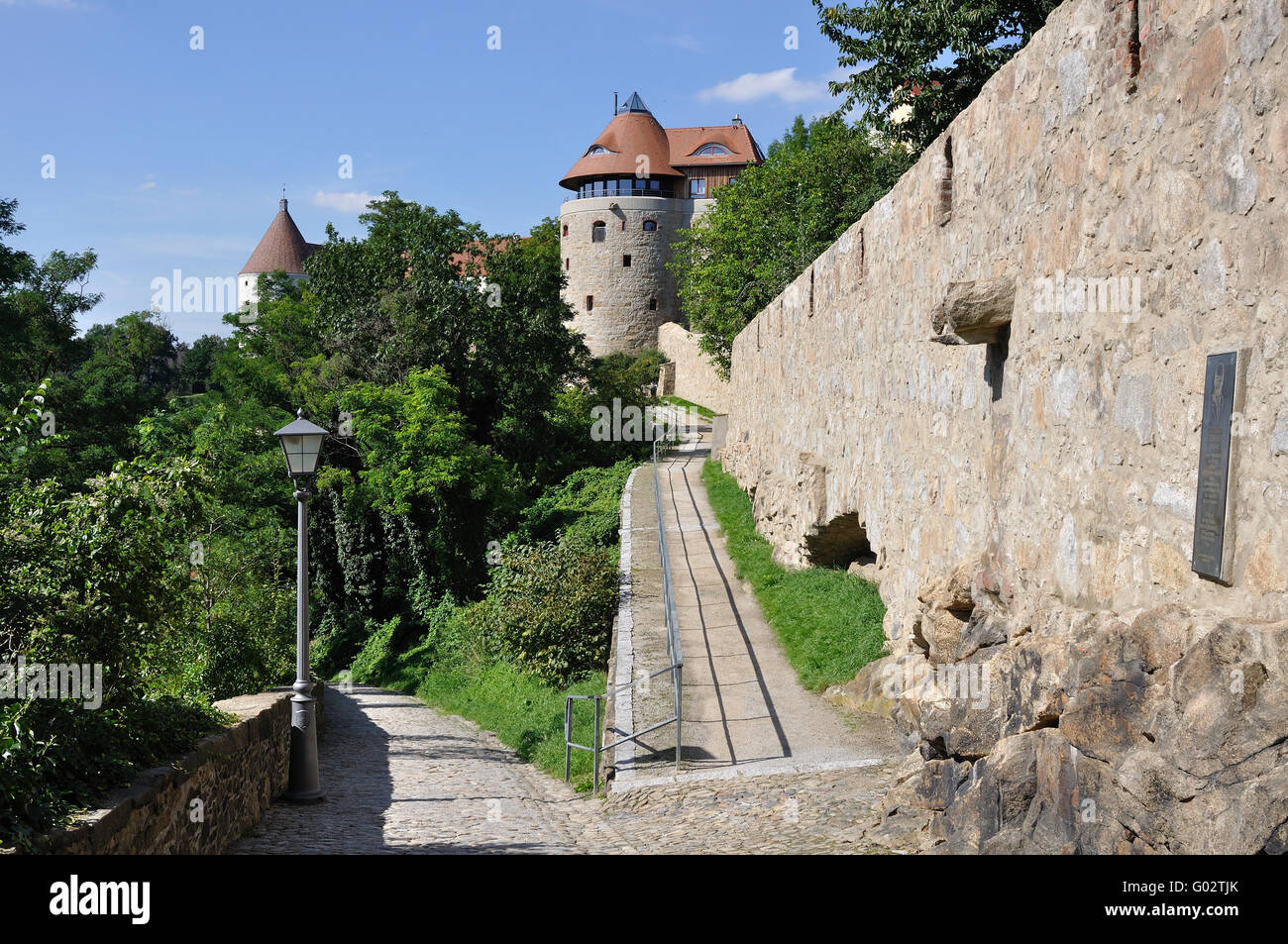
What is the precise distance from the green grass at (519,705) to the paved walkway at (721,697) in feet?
3.02

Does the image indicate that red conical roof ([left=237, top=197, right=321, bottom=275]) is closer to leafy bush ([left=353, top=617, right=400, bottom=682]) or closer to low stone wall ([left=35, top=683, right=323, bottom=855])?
leafy bush ([left=353, top=617, right=400, bottom=682])

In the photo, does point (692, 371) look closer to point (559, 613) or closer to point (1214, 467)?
point (559, 613)

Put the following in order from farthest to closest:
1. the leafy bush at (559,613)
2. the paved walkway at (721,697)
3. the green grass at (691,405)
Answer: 1. the green grass at (691,405)
2. the leafy bush at (559,613)
3. the paved walkway at (721,697)

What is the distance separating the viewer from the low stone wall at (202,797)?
5.13 meters

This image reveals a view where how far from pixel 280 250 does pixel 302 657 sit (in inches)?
2699

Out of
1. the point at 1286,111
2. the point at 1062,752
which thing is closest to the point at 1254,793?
the point at 1062,752

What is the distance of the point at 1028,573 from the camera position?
570cm

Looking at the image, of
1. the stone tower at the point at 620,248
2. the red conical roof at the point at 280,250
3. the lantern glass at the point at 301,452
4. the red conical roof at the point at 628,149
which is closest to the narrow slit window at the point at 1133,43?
the lantern glass at the point at 301,452

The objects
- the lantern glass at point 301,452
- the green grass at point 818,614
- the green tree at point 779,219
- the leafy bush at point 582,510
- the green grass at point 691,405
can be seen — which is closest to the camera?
the green grass at point 818,614

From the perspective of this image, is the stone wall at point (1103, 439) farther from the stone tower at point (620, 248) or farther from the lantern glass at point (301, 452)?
the stone tower at point (620, 248)

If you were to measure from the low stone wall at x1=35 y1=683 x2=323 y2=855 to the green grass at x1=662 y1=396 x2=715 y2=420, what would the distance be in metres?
35.3

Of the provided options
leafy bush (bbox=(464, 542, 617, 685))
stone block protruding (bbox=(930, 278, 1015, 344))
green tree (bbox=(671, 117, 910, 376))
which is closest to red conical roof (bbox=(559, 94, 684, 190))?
green tree (bbox=(671, 117, 910, 376))
